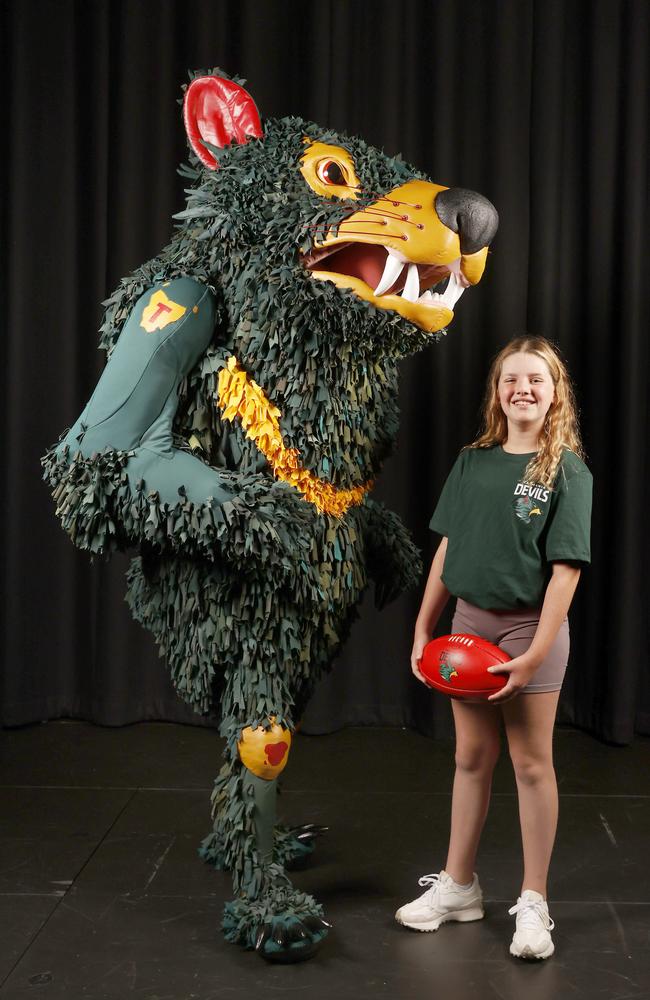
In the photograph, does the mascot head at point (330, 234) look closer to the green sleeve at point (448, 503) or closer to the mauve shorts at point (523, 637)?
the green sleeve at point (448, 503)

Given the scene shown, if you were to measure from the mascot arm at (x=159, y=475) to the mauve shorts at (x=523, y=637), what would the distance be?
0.37 m

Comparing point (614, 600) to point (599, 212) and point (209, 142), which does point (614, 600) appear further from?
point (209, 142)

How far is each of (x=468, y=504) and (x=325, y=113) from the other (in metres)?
1.73

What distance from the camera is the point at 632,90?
325 cm

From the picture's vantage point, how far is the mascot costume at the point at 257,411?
1.93m

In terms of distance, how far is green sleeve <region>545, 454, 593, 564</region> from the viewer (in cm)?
195

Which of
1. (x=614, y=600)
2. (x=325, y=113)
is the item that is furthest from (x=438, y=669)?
(x=325, y=113)

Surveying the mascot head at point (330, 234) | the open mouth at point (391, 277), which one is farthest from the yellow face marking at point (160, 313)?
the open mouth at point (391, 277)

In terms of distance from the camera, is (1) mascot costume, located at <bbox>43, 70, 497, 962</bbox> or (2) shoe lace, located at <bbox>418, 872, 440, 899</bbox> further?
(2) shoe lace, located at <bbox>418, 872, 440, 899</bbox>

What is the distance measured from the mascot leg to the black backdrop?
1.34 m

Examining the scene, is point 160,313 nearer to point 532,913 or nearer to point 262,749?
point 262,749

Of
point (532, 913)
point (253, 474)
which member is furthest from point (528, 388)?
point (532, 913)

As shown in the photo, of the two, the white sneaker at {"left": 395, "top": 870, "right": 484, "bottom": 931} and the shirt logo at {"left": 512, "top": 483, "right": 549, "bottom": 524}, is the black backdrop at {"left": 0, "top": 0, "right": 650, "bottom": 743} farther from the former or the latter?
the shirt logo at {"left": 512, "top": 483, "right": 549, "bottom": 524}

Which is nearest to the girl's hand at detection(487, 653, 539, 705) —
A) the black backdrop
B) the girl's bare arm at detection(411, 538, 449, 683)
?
the girl's bare arm at detection(411, 538, 449, 683)
